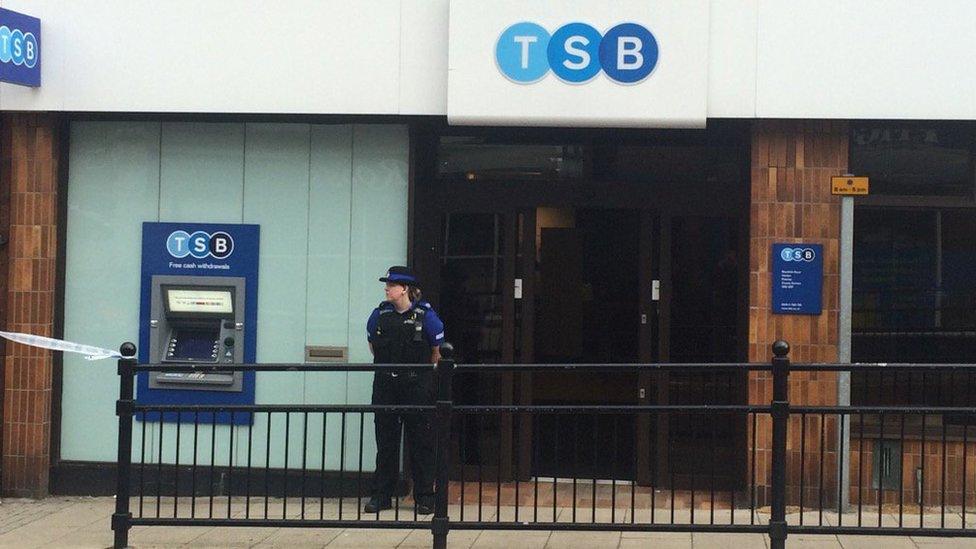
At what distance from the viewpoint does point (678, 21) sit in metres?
9.71

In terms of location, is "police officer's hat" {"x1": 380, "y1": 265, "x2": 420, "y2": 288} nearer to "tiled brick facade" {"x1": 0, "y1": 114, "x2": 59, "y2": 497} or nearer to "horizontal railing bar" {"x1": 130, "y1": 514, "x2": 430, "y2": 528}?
"horizontal railing bar" {"x1": 130, "y1": 514, "x2": 430, "y2": 528}

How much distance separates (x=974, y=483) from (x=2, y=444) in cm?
721

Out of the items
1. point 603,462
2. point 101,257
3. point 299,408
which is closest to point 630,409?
point 603,462

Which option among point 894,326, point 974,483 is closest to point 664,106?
point 894,326

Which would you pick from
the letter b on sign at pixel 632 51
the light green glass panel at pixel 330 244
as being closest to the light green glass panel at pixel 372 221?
the light green glass panel at pixel 330 244

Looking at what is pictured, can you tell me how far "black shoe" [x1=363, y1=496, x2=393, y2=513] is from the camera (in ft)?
31.7

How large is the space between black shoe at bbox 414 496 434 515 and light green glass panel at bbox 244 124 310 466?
138cm

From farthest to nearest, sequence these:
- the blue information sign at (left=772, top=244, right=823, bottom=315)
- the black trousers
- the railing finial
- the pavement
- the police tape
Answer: the blue information sign at (left=772, top=244, right=823, bottom=315) → the black trousers → the police tape → the pavement → the railing finial

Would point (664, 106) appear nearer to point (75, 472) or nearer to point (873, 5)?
point (873, 5)

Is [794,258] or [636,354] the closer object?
[794,258]

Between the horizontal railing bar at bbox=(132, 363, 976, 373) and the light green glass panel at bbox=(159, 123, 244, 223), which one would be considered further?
the light green glass panel at bbox=(159, 123, 244, 223)

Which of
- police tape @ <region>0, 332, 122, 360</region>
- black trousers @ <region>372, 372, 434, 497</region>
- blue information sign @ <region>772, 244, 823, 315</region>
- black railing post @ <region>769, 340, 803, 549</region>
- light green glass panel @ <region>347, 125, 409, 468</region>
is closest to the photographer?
black railing post @ <region>769, 340, 803, 549</region>

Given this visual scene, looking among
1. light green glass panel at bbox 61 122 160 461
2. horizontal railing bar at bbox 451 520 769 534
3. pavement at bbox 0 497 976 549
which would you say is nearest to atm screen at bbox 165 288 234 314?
light green glass panel at bbox 61 122 160 461

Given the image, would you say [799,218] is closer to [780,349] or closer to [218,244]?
[780,349]
